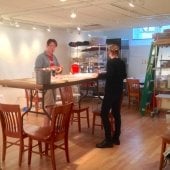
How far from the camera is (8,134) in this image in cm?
344

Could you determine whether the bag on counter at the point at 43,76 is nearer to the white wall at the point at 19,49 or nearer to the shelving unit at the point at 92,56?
the white wall at the point at 19,49

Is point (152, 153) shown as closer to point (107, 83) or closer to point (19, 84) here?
point (107, 83)

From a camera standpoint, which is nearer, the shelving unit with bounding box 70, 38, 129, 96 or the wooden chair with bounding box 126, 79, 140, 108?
the wooden chair with bounding box 126, 79, 140, 108

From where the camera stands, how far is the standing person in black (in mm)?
3850

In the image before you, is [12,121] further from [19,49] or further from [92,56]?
[92,56]

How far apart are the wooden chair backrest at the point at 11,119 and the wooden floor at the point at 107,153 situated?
44 cm

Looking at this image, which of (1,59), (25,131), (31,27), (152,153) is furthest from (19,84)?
(31,27)

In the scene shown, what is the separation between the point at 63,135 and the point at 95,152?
78 cm

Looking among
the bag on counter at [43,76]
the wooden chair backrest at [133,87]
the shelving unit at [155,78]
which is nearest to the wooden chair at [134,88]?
the wooden chair backrest at [133,87]

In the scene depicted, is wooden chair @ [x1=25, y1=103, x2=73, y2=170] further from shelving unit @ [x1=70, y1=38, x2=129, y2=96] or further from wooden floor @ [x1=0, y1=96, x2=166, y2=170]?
shelving unit @ [x1=70, y1=38, x2=129, y2=96]

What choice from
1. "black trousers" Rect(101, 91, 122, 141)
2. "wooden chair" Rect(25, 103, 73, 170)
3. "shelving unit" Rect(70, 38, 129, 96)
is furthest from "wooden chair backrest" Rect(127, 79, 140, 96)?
"wooden chair" Rect(25, 103, 73, 170)

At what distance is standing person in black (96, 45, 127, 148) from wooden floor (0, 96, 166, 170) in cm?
28

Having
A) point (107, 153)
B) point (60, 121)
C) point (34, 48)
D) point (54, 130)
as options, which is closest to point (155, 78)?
point (107, 153)

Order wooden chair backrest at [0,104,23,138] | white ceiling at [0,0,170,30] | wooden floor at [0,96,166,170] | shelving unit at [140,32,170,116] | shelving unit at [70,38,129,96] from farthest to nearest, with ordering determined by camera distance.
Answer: shelving unit at [70,38,129,96]
shelving unit at [140,32,170,116]
white ceiling at [0,0,170,30]
wooden floor at [0,96,166,170]
wooden chair backrest at [0,104,23,138]
